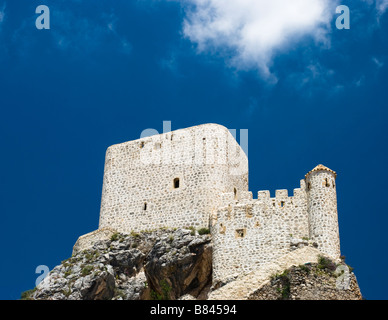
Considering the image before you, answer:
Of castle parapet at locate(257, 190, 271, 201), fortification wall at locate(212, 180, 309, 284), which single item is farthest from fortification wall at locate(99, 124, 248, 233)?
castle parapet at locate(257, 190, 271, 201)

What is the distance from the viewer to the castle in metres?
36.2

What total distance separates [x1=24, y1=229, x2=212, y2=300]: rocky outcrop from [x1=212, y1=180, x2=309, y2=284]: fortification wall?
1.48m

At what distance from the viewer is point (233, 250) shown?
36969 mm

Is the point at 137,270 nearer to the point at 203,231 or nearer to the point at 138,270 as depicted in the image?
the point at 138,270

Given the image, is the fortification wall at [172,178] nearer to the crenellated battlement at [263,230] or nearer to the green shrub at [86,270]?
the crenellated battlement at [263,230]

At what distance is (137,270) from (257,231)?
8.99 meters

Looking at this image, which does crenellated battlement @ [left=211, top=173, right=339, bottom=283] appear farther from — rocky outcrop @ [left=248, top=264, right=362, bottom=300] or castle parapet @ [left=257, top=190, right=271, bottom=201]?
rocky outcrop @ [left=248, top=264, right=362, bottom=300]

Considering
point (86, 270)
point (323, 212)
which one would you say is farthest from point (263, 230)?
point (86, 270)


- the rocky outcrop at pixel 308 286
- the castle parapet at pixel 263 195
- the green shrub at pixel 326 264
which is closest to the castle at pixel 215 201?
the castle parapet at pixel 263 195

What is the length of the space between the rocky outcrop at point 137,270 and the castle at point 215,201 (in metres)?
1.32

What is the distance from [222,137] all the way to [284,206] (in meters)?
8.16

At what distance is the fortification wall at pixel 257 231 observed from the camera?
3616 centimetres

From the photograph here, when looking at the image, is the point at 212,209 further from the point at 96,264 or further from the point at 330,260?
the point at 330,260
